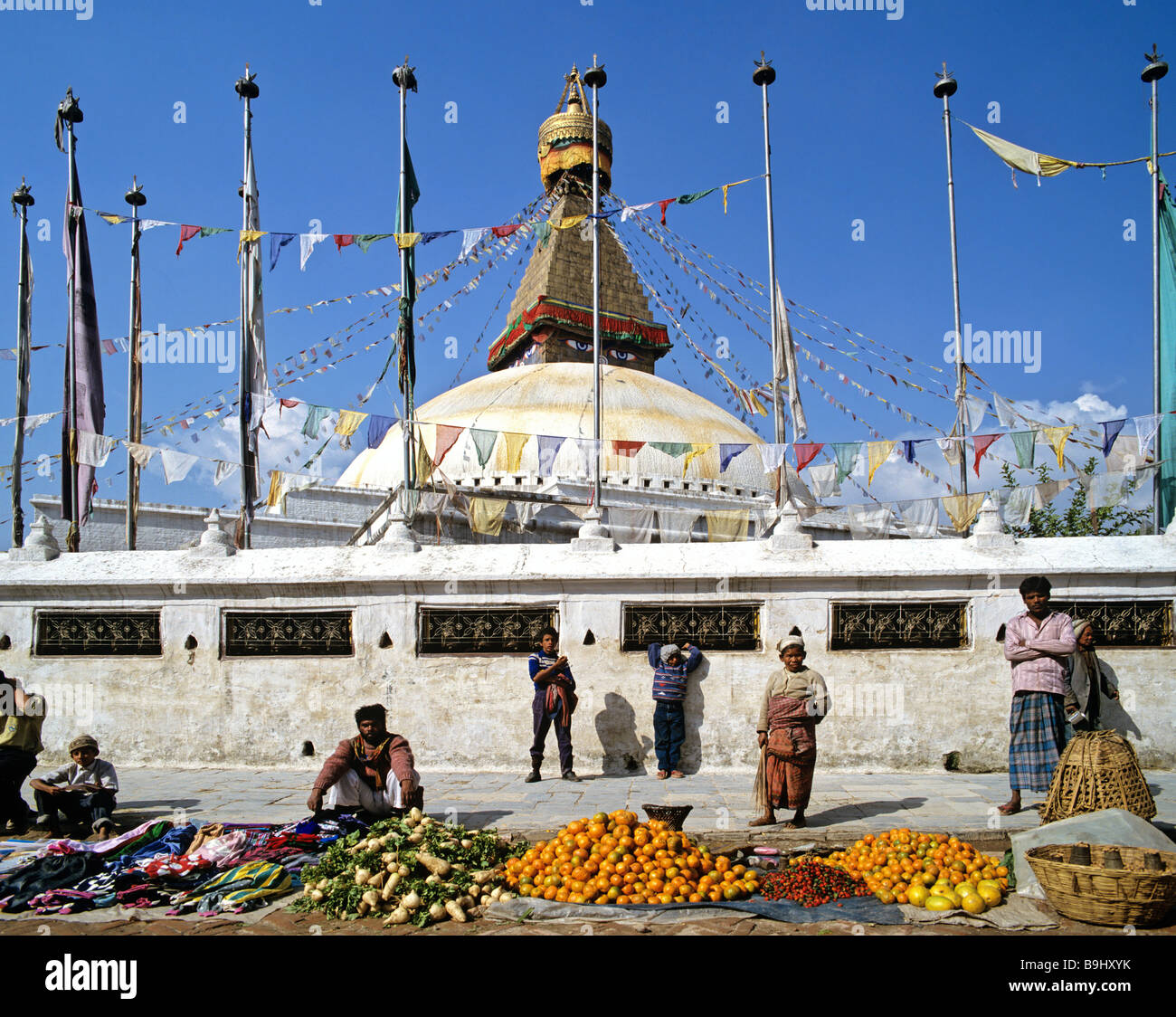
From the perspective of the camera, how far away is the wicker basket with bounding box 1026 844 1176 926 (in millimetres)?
3818

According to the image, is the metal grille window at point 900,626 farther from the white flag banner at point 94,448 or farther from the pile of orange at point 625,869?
the white flag banner at point 94,448

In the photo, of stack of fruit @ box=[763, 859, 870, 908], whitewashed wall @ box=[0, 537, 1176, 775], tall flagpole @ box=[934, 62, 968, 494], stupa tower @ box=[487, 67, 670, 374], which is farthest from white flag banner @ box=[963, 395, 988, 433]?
stupa tower @ box=[487, 67, 670, 374]

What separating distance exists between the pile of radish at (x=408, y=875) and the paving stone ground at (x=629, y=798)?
2.56ft

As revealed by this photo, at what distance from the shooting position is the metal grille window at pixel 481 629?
8.27m

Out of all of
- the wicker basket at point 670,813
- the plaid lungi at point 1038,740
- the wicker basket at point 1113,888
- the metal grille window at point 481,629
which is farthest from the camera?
the metal grille window at point 481,629

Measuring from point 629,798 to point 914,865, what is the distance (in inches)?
109

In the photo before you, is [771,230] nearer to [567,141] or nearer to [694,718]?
[694,718]

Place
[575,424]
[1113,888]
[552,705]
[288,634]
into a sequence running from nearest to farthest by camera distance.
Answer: [1113,888], [552,705], [288,634], [575,424]

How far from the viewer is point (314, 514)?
1978 cm

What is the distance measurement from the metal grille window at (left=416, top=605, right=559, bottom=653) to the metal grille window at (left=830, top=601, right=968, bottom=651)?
2763 millimetres

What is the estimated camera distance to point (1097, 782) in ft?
16.2

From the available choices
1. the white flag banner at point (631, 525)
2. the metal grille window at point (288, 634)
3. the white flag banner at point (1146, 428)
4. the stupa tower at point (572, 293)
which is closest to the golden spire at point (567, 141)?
the stupa tower at point (572, 293)

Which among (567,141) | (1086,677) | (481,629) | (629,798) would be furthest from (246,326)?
(567,141)
